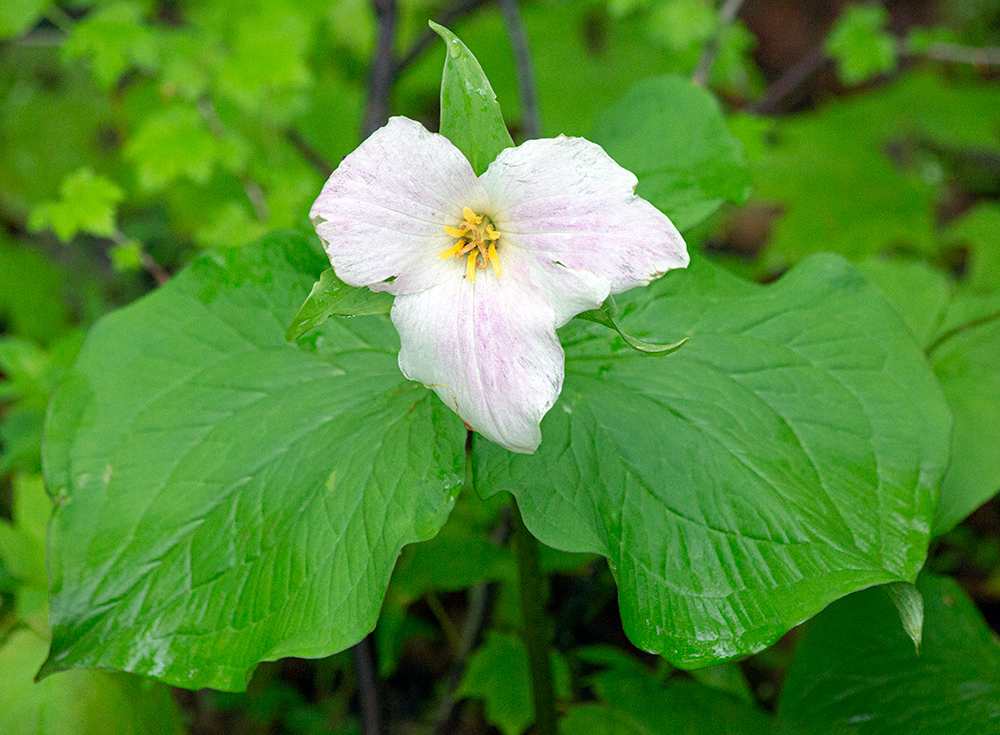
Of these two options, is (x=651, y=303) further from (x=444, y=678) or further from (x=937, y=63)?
(x=937, y=63)

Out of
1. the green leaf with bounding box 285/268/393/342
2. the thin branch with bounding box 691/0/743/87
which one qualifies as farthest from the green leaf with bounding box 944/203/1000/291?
the green leaf with bounding box 285/268/393/342

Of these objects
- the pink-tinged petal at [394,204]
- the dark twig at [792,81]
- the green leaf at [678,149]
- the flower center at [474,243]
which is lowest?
the dark twig at [792,81]

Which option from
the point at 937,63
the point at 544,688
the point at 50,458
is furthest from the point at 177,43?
the point at 937,63

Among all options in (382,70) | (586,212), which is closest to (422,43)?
(382,70)

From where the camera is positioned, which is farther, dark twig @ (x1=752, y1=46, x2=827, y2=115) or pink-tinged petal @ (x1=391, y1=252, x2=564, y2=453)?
dark twig @ (x1=752, y1=46, x2=827, y2=115)

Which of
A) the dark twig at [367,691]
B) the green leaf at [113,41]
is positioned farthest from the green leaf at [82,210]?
the dark twig at [367,691]

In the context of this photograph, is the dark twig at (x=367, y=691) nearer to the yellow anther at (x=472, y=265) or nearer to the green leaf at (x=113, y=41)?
the yellow anther at (x=472, y=265)

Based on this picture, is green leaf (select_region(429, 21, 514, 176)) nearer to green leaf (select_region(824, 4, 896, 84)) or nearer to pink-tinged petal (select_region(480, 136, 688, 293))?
pink-tinged petal (select_region(480, 136, 688, 293))
